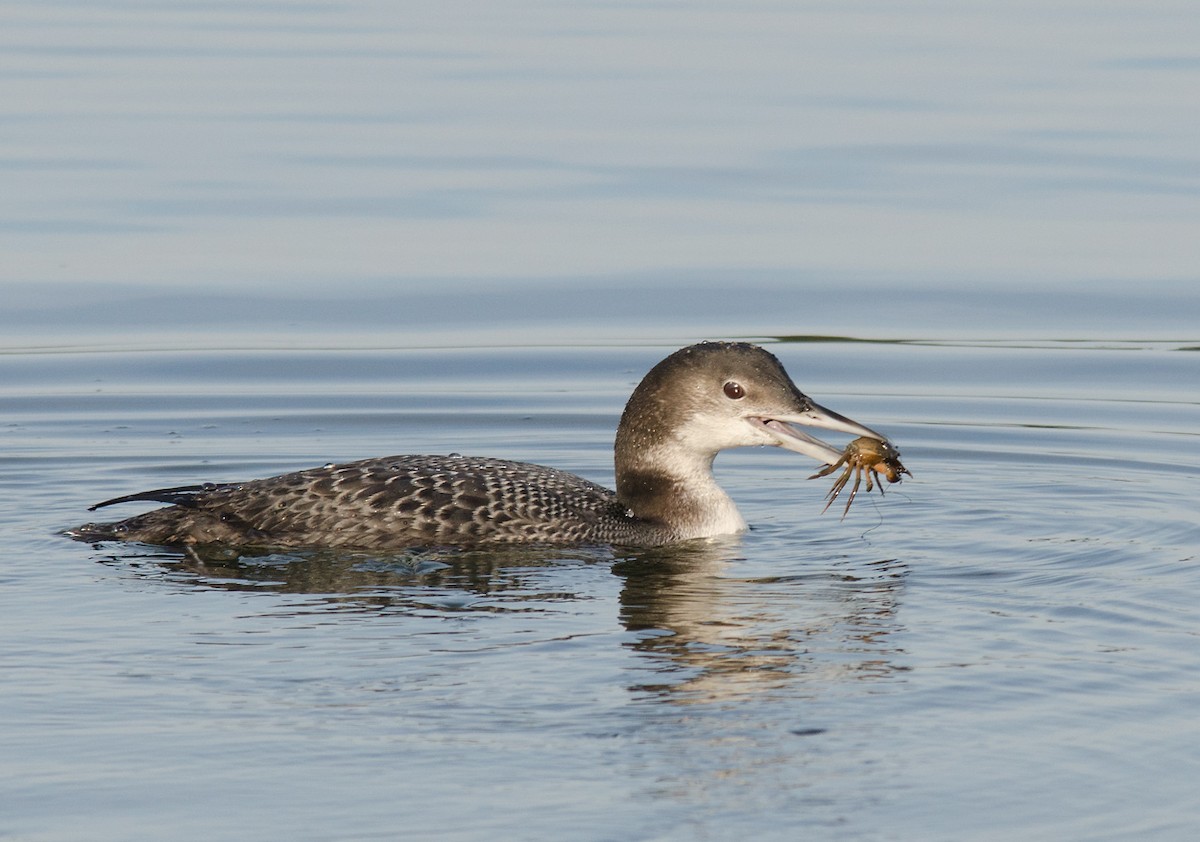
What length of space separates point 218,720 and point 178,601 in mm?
1655

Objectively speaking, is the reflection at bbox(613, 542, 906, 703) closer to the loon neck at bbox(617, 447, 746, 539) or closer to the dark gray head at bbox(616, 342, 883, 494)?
the loon neck at bbox(617, 447, 746, 539)

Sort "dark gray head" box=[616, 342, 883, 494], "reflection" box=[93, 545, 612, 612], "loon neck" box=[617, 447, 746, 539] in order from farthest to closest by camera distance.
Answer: "loon neck" box=[617, 447, 746, 539], "dark gray head" box=[616, 342, 883, 494], "reflection" box=[93, 545, 612, 612]

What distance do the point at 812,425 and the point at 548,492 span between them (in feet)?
3.83

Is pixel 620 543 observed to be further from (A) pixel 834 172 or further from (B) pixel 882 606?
(A) pixel 834 172

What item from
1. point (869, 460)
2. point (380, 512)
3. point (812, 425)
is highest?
point (812, 425)

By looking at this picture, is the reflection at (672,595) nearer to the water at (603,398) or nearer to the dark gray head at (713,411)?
the water at (603,398)

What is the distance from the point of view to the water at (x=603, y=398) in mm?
5977

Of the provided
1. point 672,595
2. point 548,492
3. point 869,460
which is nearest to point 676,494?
point 548,492

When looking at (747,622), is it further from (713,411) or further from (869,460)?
(713,411)

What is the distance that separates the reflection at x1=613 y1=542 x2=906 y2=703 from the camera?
6.84m

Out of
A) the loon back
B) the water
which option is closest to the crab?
the water

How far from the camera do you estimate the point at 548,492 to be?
30.0ft

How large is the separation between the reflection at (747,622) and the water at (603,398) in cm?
3

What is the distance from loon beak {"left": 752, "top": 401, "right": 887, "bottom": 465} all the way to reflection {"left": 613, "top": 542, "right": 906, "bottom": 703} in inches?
20.5
